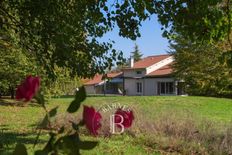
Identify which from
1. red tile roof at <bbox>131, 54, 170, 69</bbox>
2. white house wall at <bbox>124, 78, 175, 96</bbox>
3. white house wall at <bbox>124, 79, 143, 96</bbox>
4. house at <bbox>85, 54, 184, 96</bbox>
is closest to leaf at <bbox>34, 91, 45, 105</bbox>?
house at <bbox>85, 54, 184, 96</bbox>

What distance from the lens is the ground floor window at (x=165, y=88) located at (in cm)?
5631

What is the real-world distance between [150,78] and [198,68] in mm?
17161

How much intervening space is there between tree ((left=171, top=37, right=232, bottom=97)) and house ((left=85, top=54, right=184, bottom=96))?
599cm

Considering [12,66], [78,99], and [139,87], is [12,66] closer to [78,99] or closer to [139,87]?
[78,99]

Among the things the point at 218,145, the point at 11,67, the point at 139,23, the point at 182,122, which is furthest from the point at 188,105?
the point at 139,23

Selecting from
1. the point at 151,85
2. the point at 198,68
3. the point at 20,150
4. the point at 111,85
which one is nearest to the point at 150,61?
the point at 151,85

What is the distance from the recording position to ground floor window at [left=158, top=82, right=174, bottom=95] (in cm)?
5631

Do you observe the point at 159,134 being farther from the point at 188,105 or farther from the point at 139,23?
the point at 188,105

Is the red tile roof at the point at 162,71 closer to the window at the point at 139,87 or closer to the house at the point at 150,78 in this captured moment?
the house at the point at 150,78

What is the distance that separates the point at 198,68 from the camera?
143ft

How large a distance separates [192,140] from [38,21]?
457 centimetres

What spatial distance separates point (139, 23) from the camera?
846 cm

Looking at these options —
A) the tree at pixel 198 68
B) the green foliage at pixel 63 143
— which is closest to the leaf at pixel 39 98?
the green foliage at pixel 63 143

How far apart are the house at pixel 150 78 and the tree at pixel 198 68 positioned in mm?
5988
